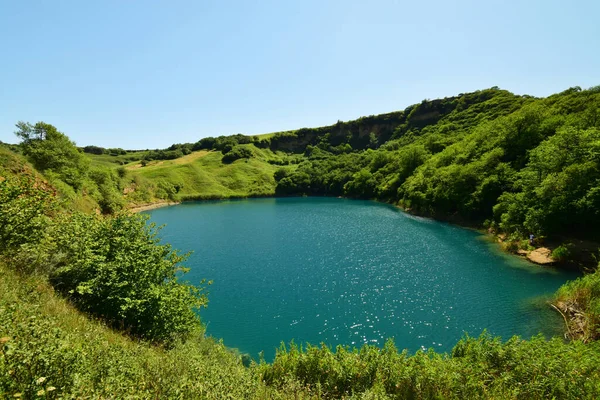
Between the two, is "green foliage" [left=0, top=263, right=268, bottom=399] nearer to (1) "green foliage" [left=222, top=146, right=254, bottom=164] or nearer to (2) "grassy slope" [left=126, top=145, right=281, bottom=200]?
(2) "grassy slope" [left=126, top=145, right=281, bottom=200]

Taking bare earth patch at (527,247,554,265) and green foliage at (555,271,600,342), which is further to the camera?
bare earth patch at (527,247,554,265)

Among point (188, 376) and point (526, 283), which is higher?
point (188, 376)

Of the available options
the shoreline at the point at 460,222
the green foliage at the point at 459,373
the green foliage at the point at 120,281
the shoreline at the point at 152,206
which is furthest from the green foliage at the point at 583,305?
the shoreline at the point at 152,206

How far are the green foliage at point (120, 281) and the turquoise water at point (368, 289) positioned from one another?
7734 mm

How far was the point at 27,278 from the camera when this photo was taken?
1231 centimetres

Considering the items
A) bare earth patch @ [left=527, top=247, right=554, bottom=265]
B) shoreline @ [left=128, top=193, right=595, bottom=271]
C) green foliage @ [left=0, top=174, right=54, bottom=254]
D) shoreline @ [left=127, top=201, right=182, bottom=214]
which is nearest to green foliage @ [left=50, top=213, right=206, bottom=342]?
green foliage @ [left=0, top=174, right=54, bottom=254]

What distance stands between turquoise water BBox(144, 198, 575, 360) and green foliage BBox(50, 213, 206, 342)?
7734 millimetres

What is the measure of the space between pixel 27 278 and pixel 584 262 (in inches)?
1916

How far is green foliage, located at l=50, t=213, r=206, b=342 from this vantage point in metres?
14.2

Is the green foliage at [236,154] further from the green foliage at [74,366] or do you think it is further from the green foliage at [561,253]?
the green foliage at [74,366]

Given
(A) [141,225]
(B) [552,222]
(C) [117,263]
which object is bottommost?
(B) [552,222]

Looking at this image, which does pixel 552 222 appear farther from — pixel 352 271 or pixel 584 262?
pixel 352 271

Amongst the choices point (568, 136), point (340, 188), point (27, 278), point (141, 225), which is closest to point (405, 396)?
point (27, 278)

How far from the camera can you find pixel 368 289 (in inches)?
1190
